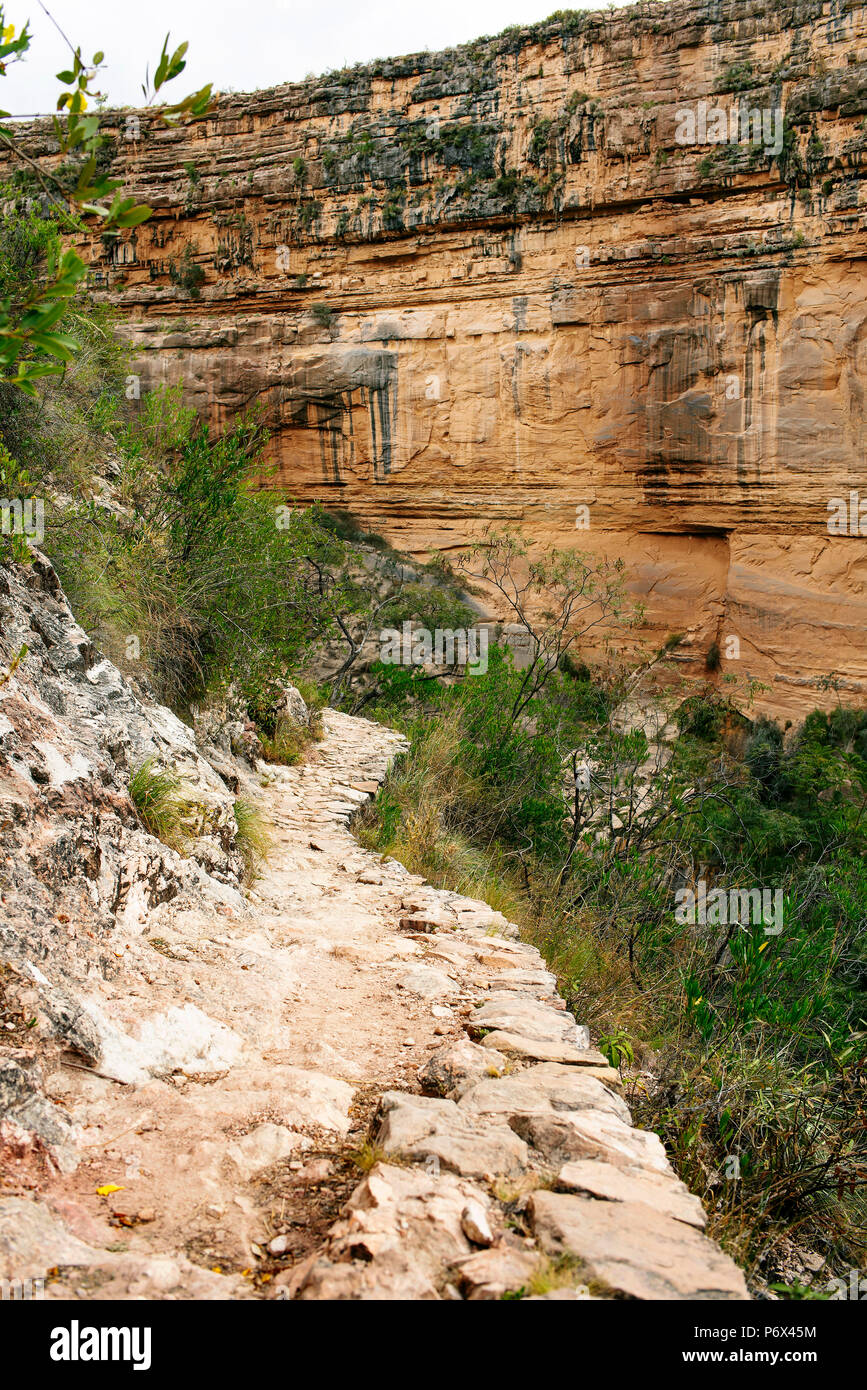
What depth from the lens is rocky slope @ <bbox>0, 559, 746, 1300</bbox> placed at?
1812 millimetres

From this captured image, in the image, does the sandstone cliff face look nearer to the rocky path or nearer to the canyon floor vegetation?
the canyon floor vegetation

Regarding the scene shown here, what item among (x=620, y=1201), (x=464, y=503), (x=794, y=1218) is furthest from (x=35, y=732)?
(x=464, y=503)

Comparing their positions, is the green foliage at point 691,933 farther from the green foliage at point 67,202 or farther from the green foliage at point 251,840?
the green foliage at point 67,202

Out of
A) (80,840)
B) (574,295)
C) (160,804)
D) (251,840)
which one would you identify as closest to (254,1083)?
(80,840)

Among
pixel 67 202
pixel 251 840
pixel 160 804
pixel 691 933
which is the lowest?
pixel 691 933

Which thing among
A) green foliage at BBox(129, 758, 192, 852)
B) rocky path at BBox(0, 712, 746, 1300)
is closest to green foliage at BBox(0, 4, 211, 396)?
rocky path at BBox(0, 712, 746, 1300)

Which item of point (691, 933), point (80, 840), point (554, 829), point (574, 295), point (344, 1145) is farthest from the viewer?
point (574, 295)

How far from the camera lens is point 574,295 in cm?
1706

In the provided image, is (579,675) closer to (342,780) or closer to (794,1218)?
(342,780)

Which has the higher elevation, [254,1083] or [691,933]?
[254,1083]

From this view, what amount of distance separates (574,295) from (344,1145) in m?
17.4

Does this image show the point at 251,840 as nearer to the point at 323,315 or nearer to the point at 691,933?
the point at 691,933
